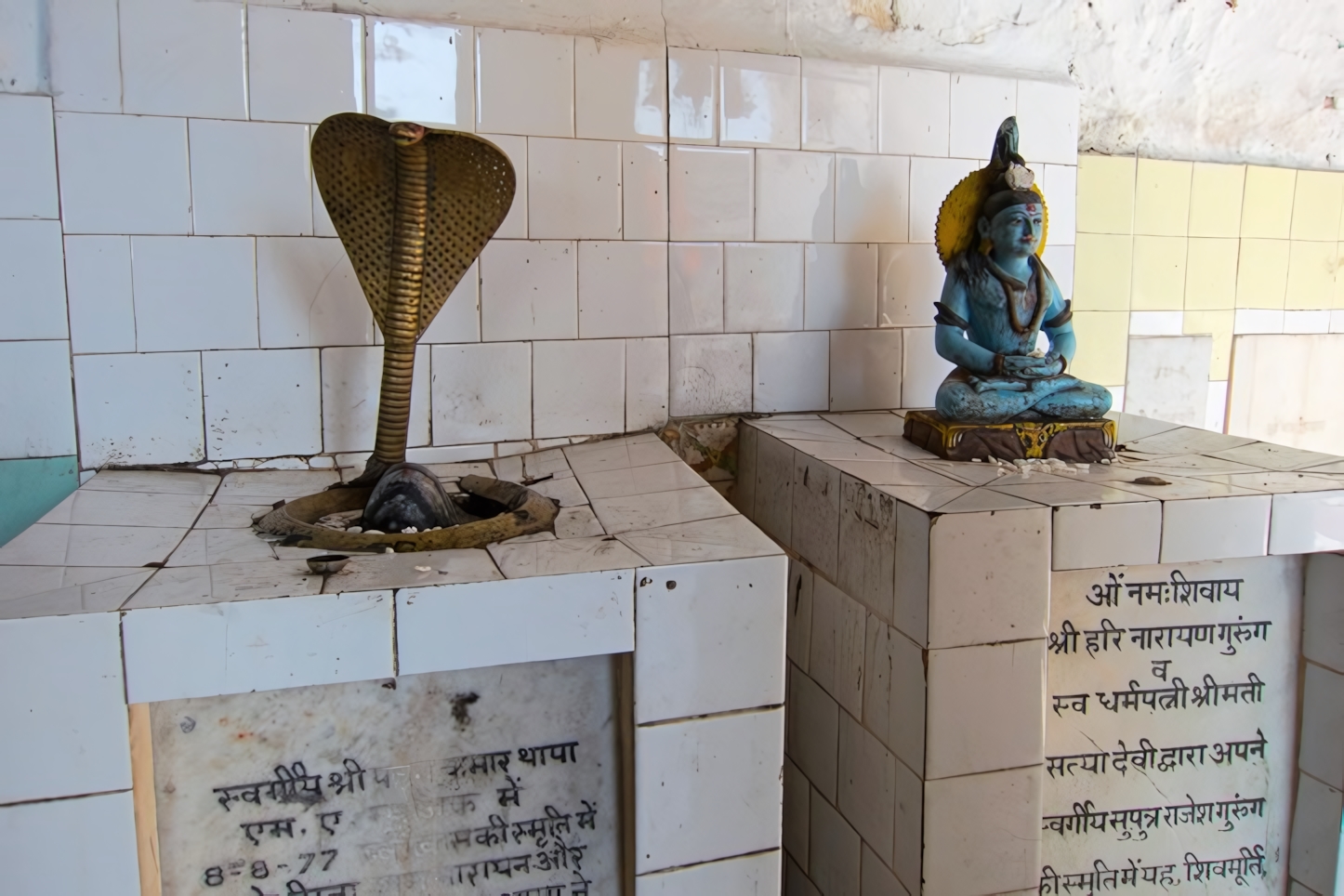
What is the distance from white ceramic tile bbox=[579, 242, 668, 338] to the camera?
1.48 meters

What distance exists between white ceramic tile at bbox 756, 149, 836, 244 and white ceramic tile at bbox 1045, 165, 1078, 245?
1.48 ft

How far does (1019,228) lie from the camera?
132 cm

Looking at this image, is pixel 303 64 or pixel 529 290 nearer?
pixel 303 64

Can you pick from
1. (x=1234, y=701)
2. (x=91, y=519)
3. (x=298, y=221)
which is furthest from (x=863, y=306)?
(x=91, y=519)

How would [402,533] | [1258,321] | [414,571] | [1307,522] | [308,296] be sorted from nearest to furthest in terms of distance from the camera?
[414,571]
[402,533]
[1307,522]
[308,296]
[1258,321]

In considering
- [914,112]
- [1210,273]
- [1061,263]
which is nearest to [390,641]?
[914,112]

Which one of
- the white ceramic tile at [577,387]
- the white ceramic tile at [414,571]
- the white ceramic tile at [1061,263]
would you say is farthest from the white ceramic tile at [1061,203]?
the white ceramic tile at [414,571]

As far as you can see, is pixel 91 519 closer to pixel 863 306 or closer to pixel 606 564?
pixel 606 564

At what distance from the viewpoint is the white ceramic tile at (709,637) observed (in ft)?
3.00

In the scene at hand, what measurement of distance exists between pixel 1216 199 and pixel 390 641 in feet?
6.01

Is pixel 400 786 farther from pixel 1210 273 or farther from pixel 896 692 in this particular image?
pixel 1210 273

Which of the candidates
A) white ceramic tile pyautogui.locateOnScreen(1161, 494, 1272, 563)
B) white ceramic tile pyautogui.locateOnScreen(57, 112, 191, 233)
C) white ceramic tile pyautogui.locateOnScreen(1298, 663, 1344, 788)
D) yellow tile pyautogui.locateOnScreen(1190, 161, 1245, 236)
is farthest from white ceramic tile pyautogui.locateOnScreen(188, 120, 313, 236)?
yellow tile pyautogui.locateOnScreen(1190, 161, 1245, 236)

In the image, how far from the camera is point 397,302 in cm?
112

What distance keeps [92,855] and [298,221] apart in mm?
863
